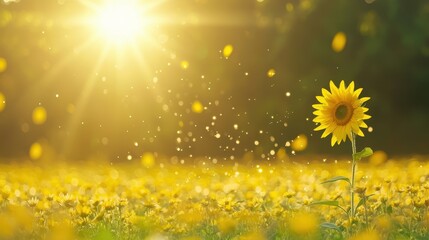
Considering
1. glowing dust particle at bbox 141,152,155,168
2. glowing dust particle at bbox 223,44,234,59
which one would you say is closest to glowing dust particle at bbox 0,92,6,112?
glowing dust particle at bbox 141,152,155,168

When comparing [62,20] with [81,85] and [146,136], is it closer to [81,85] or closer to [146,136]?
[81,85]

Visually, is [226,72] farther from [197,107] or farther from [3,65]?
[3,65]

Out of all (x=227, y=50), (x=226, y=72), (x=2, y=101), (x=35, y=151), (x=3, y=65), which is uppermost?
(x=3, y=65)

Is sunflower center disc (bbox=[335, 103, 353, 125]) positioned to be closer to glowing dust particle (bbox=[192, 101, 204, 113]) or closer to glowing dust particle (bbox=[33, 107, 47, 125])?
glowing dust particle (bbox=[192, 101, 204, 113])

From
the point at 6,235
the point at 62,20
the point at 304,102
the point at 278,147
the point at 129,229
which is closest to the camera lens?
the point at 6,235

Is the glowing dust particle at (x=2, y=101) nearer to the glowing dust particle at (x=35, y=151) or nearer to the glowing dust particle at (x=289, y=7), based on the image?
the glowing dust particle at (x=35, y=151)

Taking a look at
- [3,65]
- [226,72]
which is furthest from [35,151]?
[226,72]

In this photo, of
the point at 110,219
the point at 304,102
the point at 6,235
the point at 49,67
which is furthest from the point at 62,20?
the point at 6,235
